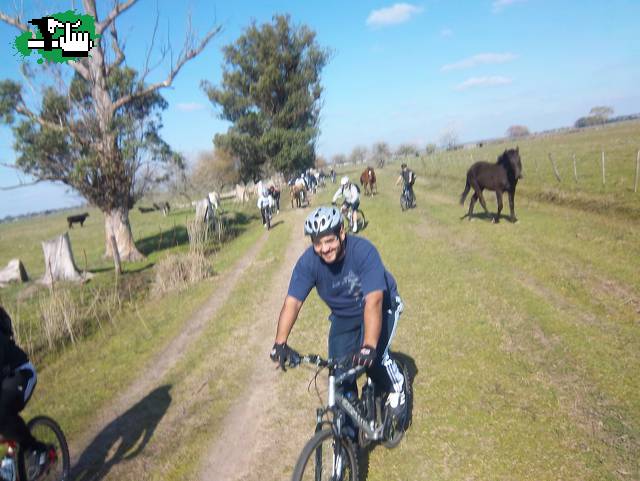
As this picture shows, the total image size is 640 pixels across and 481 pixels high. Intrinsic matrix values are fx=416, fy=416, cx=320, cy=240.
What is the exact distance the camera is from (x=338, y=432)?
3283 mm

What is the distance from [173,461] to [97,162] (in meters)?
16.1

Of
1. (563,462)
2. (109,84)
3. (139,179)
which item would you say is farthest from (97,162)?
(563,462)

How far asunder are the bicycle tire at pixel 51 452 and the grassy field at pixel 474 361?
2.21 feet

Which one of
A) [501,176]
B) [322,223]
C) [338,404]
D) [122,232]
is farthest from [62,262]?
[501,176]

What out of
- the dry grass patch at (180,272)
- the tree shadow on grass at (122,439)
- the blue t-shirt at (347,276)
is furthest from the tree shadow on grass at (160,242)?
the blue t-shirt at (347,276)

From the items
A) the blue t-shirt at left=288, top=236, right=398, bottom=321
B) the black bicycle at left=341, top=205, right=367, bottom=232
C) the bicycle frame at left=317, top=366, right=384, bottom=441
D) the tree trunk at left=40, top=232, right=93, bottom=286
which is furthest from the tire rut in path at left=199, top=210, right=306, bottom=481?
the tree trunk at left=40, top=232, right=93, bottom=286

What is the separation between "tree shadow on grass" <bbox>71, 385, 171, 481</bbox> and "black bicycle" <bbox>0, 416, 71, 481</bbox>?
572 mm

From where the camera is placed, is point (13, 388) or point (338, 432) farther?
point (13, 388)

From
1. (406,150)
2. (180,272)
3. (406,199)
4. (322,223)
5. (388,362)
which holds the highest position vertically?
(406,150)

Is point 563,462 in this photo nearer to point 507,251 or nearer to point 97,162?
point 507,251

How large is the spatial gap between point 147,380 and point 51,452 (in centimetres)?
341

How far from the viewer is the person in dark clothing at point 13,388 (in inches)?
136

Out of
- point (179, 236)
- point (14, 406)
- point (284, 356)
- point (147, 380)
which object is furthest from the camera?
point (179, 236)

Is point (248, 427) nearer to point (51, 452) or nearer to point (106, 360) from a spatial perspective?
point (51, 452)
